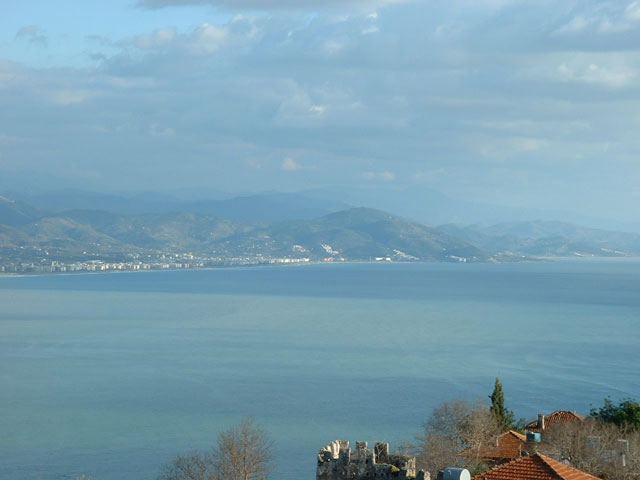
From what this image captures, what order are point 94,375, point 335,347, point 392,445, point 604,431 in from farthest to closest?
1. point 335,347
2. point 94,375
3. point 392,445
4. point 604,431

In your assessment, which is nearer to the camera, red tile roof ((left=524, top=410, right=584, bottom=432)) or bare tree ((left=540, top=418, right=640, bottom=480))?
bare tree ((left=540, top=418, right=640, bottom=480))

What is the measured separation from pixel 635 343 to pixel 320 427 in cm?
5551

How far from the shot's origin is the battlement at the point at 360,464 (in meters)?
18.9

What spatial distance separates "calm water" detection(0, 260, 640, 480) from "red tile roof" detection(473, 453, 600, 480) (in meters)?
23.4

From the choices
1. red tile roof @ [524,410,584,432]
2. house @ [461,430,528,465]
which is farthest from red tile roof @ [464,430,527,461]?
red tile roof @ [524,410,584,432]

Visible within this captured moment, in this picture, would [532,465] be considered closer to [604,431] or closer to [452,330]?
[604,431]

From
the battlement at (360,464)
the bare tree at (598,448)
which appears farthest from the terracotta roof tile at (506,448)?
the battlement at (360,464)

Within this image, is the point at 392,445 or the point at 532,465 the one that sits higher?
the point at 532,465

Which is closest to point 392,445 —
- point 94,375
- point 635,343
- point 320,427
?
point 320,427

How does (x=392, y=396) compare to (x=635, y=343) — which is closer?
(x=392, y=396)

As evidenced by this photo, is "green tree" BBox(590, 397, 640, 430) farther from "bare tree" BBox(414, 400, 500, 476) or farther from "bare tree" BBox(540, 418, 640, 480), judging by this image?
"bare tree" BBox(414, 400, 500, 476)

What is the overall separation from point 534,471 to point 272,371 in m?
57.8

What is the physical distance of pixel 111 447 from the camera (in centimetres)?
5141

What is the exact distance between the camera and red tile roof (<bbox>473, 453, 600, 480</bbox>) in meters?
21.9
